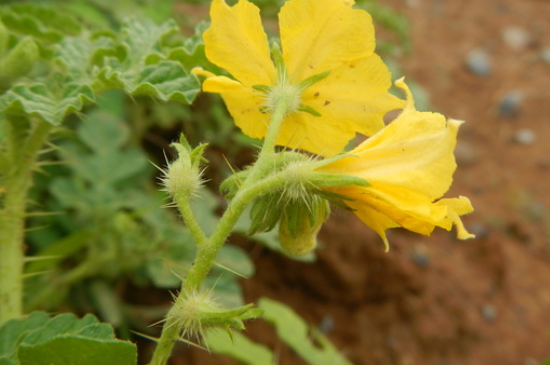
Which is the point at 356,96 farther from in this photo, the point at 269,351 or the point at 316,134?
the point at 269,351

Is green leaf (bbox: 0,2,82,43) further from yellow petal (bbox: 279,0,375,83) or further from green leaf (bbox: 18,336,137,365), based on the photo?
green leaf (bbox: 18,336,137,365)

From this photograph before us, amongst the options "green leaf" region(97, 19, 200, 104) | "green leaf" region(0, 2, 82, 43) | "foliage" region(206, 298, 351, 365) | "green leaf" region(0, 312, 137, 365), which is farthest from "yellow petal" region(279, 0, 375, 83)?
"foliage" region(206, 298, 351, 365)

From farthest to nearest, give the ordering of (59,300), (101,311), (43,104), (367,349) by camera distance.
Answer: (367,349)
(101,311)
(59,300)
(43,104)

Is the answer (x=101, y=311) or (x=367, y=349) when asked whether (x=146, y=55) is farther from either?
(x=367, y=349)

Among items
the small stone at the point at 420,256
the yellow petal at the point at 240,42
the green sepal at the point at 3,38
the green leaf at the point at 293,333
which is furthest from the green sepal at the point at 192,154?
the small stone at the point at 420,256

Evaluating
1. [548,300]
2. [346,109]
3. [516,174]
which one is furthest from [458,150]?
[346,109]

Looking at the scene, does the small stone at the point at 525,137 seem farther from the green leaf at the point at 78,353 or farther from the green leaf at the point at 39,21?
the green leaf at the point at 78,353
